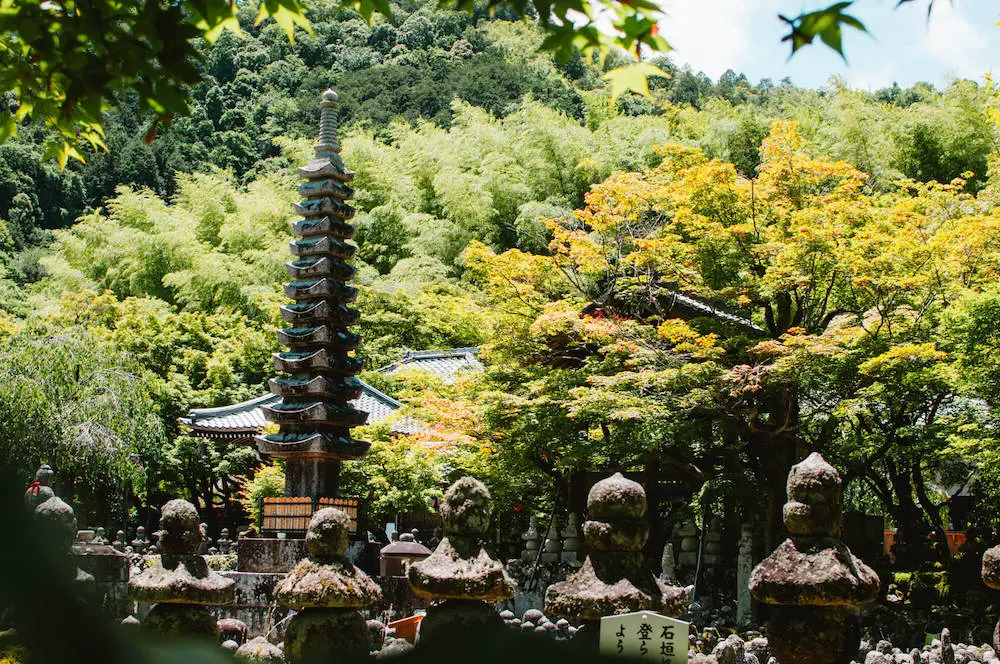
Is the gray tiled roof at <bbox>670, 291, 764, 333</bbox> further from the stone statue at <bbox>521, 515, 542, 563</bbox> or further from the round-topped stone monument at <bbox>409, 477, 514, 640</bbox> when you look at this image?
the round-topped stone monument at <bbox>409, 477, 514, 640</bbox>

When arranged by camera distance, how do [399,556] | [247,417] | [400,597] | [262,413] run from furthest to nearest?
[247,417]
[262,413]
[399,556]
[400,597]

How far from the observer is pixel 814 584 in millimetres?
5832

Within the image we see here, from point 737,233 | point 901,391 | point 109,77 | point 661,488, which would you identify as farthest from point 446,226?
Result: point 109,77

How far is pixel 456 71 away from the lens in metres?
50.8

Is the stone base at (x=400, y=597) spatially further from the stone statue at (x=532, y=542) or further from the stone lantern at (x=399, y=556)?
the stone statue at (x=532, y=542)

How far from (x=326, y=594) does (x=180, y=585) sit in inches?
44.6

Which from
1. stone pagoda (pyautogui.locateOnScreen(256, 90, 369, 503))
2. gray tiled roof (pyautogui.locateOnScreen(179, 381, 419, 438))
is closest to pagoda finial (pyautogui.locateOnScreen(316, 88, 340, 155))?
stone pagoda (pyautogui.locateOnScreen(256, 90, 369, 503))

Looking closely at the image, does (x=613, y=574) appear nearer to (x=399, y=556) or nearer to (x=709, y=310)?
(x=399, y=556)

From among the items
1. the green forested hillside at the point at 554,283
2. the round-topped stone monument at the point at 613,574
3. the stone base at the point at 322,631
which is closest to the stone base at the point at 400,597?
the green forested hillside at the point at 554,283

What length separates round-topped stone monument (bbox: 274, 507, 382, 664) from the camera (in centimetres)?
698

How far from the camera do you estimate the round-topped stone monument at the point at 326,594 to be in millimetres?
6980

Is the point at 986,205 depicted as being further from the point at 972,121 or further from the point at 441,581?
the point at 441,581

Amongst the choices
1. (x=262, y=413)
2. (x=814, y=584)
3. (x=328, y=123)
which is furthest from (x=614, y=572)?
(x=262, y=413)

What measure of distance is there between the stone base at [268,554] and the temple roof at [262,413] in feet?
16.1
